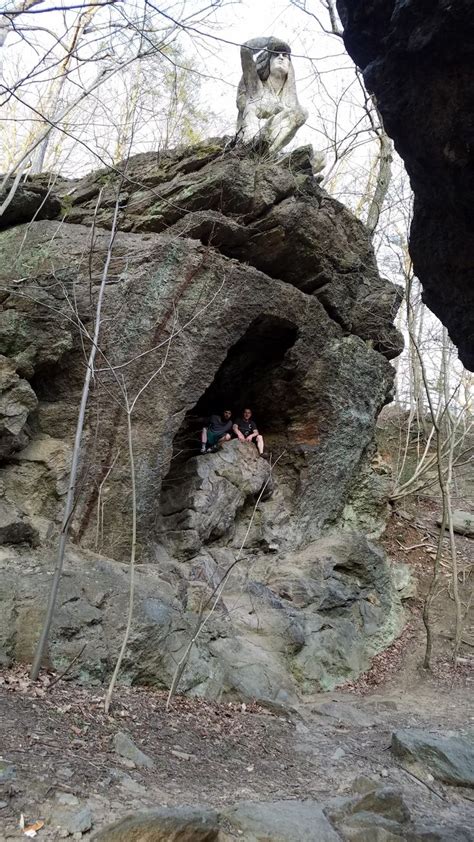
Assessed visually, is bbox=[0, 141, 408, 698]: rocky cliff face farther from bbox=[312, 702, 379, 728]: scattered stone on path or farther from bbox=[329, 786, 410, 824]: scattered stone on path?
bbox=[329, 786, 410, 824]: scattered stone on path

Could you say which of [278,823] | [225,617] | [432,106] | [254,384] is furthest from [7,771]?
[254,384]

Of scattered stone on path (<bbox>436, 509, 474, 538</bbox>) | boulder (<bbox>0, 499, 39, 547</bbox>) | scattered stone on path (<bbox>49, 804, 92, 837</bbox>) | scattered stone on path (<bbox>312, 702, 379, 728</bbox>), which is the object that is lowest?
scattered stone on path (<bbox>312, 702, 379, 728</bbox>)

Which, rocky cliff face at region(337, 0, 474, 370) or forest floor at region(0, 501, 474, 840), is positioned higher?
rocky cliff face at region(337, 0, 474, 370)

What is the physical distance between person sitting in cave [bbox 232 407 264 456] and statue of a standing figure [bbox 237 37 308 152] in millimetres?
5049

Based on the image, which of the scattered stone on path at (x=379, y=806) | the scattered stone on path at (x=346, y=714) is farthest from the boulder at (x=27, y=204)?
the scattered stone on path at (x=379, y=806)

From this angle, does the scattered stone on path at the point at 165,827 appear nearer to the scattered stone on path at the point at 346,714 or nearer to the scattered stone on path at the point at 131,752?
the scattered stone on path at the point at 131,752

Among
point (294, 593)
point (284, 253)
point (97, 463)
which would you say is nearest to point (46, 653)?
point (97, 463)

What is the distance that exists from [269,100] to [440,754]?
1125 centimetres

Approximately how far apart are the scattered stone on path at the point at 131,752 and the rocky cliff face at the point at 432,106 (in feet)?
12.9

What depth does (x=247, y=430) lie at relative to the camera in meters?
11.5

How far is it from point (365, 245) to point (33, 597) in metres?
9.41

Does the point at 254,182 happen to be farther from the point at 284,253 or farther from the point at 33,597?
the point at 33,597

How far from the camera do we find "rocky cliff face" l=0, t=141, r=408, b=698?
7.45 m

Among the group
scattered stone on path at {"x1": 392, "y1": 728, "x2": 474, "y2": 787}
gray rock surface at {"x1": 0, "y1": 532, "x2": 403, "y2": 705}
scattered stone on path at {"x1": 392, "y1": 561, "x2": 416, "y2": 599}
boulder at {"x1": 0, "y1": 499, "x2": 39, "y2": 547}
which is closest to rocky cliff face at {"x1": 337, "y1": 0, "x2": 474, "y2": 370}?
scattered stone on path at {"x1": 392, "y1": 728, "x2": 474, "y2": 787}
